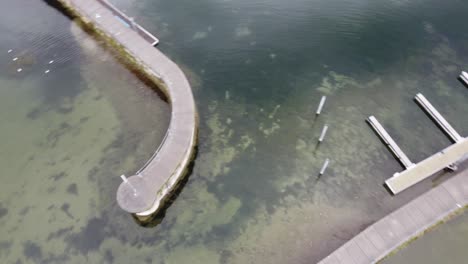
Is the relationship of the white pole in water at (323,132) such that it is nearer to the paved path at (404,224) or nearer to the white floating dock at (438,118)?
the paved path at (404,224)

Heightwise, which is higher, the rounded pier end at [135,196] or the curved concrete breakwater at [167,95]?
the curved concrete breakwater at [167,95]

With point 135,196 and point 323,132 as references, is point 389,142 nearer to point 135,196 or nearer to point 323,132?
point 323,132

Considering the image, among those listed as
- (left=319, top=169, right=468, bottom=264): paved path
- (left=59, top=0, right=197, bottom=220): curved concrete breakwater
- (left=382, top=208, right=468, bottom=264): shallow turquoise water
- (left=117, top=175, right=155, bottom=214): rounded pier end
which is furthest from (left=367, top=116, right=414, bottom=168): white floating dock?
(left=117, top=175, right=155, bottom=214): rounded pier end

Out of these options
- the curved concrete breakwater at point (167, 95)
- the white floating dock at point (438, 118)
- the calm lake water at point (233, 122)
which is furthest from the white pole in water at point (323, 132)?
the curved concrete breakwater at point (167, 95)

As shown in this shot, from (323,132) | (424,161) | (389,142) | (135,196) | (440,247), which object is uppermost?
(424,161)

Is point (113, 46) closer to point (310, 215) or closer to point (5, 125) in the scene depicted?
point (5, 125)

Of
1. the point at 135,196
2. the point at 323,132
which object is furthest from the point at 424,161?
the point at 135,196
